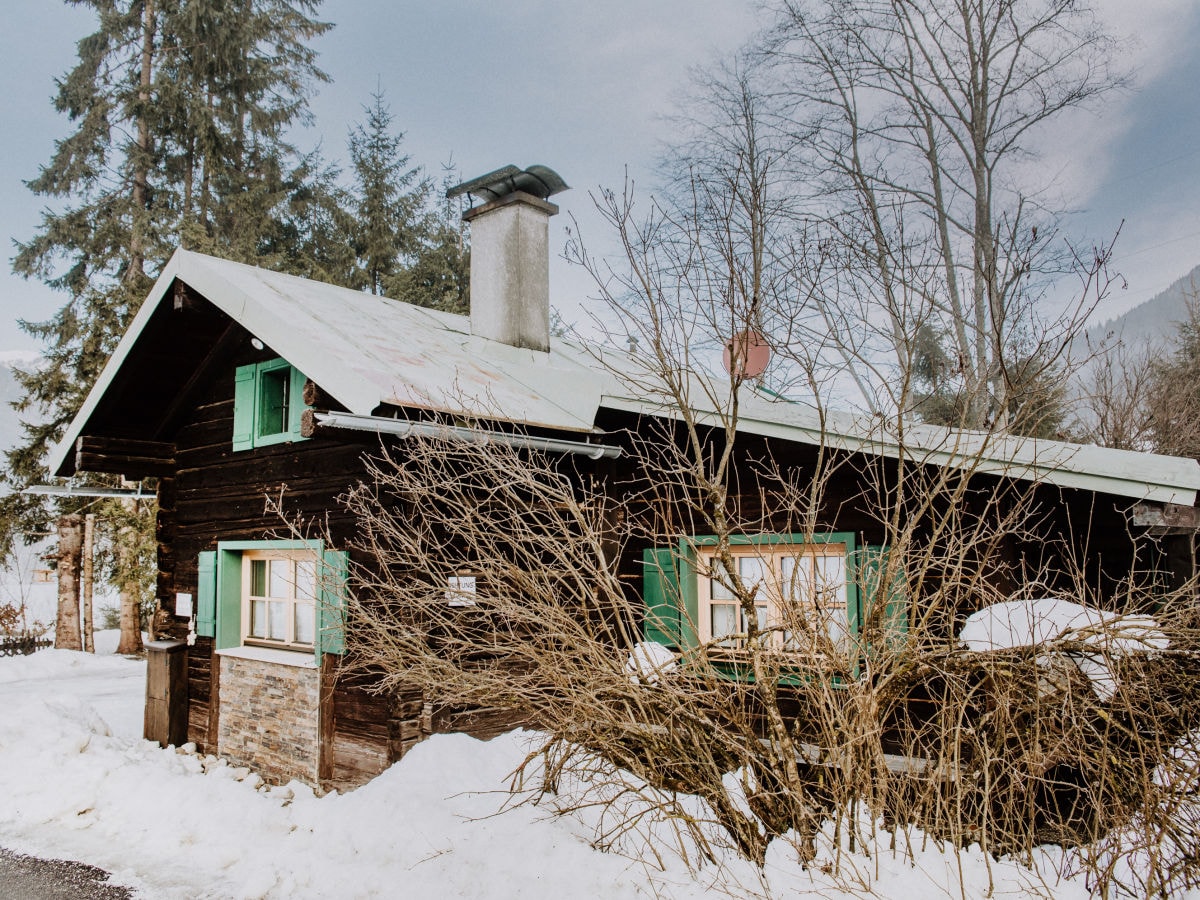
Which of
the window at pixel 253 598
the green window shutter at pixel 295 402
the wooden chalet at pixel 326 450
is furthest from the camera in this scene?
the window at pixel 253 598

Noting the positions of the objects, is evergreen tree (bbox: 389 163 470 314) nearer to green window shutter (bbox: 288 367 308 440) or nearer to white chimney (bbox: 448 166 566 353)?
white chimney (bbox: 448 166 566 353)

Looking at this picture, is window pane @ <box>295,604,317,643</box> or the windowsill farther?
window pane @ <box>295,604,317,643</box>

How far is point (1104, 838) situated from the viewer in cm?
411

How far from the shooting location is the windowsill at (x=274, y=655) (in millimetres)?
6982

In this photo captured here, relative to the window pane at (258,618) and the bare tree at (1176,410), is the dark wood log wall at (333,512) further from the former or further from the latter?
the bare tree at (1176,410)

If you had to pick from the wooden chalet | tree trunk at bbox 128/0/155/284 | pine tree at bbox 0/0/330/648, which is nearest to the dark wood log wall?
the wooden chalet

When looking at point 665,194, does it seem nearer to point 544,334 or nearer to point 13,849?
point 544,334

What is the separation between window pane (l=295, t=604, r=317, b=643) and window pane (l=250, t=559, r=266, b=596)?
2.47 ft

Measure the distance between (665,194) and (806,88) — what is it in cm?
322

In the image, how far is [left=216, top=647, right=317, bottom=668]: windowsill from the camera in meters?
6.98

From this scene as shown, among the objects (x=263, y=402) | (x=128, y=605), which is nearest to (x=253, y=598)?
(x=263, y=402)

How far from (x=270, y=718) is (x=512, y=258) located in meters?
5.45

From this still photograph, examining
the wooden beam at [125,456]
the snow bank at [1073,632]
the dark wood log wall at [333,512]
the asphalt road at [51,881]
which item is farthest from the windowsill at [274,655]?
the snow bank at [1073,632]

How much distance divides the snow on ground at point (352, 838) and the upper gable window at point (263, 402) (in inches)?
119
